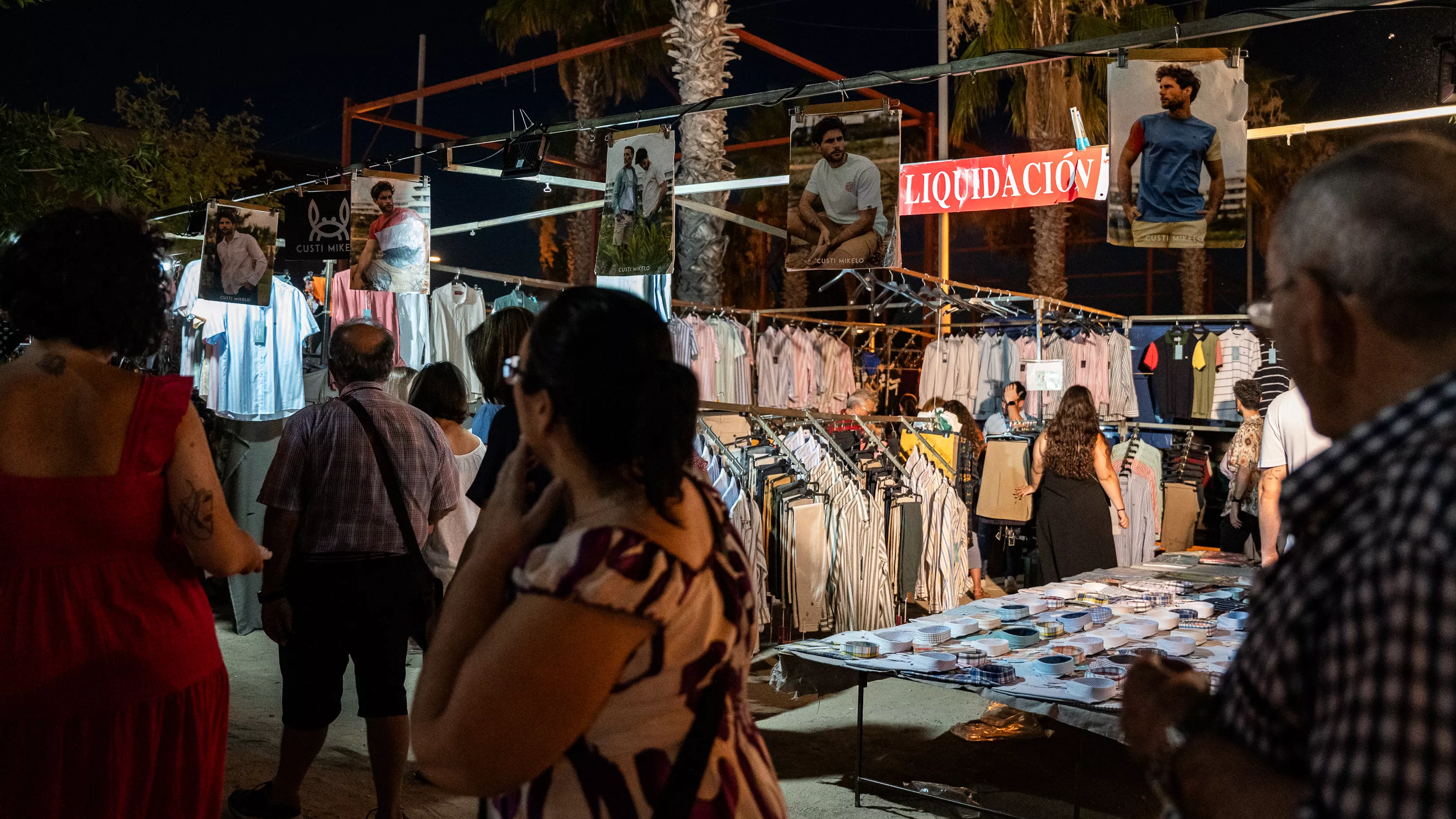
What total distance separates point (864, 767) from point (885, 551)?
1.91m

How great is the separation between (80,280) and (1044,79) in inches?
573

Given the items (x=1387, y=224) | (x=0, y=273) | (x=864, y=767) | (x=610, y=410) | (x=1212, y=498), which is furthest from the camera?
(x=1212, y=498)

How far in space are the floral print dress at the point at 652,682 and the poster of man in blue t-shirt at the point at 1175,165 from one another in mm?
4106

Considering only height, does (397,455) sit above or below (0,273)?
below

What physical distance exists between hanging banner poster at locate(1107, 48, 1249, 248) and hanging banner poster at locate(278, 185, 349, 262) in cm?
545

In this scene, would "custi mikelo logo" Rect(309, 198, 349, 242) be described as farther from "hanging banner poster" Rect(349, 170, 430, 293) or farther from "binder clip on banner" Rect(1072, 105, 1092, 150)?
"binder clip on banner" Rect(1072, 105, 1092, 150)

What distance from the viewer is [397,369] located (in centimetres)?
849

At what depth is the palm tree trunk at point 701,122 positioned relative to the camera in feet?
37.3

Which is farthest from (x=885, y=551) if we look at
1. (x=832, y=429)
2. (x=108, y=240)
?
(x=108, y=240)

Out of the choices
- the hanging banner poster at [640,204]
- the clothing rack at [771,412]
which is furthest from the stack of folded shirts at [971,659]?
the hanging banner poster at [640,204]

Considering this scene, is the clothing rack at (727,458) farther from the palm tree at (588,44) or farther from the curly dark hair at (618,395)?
the palm tree at (588,44)

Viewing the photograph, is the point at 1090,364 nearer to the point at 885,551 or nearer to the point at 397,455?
the point at 885,551

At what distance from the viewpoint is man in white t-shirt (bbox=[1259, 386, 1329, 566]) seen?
537cm

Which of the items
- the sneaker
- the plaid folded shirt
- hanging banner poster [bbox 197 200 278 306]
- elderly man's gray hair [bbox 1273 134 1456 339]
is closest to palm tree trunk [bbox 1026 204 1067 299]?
hanging banner poster [bbox 197 200 278 306]
